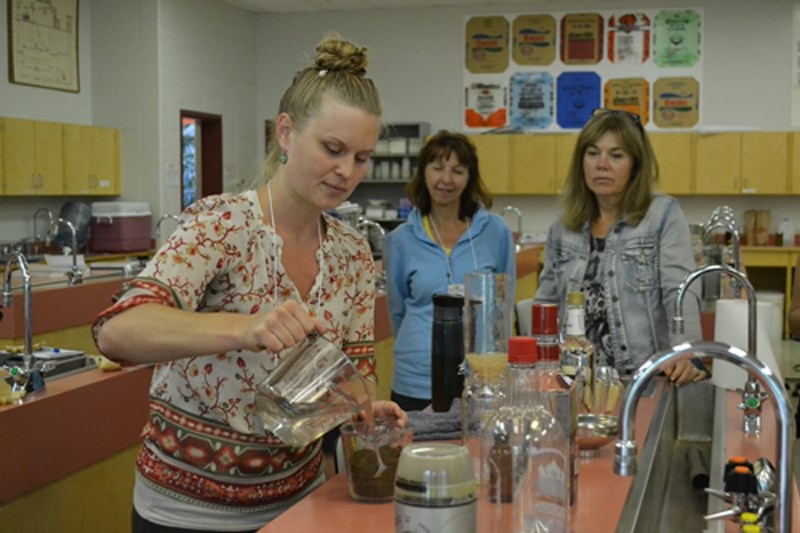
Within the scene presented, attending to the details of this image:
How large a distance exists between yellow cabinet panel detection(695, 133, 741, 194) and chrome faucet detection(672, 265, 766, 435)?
826 centimetres

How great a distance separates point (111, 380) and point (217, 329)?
1.91 m

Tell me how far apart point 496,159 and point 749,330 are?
8.53 m

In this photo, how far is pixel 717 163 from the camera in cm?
1045

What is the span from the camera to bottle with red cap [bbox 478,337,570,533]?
158 centimetres

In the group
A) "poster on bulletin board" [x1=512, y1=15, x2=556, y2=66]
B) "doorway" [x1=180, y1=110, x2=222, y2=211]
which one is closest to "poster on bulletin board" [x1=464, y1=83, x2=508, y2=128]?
"poster on bulletin board" [x1=512, y1=15, x2=556, y2=66]

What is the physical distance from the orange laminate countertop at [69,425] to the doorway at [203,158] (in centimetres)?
763

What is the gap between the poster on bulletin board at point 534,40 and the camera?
11.2m

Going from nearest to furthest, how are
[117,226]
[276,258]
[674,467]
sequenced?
[276,258] < [674,467] < [117,226]

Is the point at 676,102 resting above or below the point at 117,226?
above

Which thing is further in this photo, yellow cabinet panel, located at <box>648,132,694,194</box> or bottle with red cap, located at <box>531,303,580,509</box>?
yellow cabinet panel, located at <box>648,132,694,194</box>

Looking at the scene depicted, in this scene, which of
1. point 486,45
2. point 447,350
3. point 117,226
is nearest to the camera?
point 447,350

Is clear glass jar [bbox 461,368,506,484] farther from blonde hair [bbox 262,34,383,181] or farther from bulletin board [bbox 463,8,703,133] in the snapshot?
bulletin board [bbox 463,8,703,133]

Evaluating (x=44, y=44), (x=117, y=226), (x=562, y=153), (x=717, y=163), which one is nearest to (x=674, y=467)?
(x=117, y=226)

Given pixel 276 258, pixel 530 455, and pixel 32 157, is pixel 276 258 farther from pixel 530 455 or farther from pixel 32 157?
pixel 32 157
